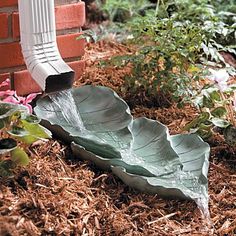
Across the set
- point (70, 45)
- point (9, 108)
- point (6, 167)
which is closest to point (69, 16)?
point (70, 45)

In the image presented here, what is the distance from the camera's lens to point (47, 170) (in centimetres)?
202

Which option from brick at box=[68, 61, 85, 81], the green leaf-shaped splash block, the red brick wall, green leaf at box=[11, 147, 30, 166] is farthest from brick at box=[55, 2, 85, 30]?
green leaf at box=[11, 147, 30, 166]

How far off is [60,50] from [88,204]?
81 cm

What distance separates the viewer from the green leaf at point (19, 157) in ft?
6.32

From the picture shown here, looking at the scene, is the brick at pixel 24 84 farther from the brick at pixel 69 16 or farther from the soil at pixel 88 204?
the soil at pixel 88 204

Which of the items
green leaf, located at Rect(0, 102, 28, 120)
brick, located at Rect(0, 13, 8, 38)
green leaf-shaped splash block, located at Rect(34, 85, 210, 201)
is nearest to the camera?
green leaf, located at Rect(0, 102, 28, 120)

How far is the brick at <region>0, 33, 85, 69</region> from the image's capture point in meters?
2.42

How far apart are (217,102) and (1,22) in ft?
2.64

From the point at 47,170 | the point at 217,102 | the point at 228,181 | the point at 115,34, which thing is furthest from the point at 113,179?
the point at 115,34

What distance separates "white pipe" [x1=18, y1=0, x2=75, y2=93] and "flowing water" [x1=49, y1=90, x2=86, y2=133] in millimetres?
27

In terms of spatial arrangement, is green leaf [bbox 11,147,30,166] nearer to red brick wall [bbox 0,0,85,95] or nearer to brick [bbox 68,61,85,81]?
red brick wall [bbox 0,0,85,95]

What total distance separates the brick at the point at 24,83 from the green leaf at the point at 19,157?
589 millimetres

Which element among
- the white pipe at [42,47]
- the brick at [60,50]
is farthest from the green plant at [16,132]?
the brick at [60,50]

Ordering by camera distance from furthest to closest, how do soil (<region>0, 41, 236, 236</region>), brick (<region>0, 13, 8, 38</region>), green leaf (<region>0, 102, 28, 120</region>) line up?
brick (<region>0, 13, 8, 38</region>)
green leaf (<region>0, 102, 28, 120</region>)
soil (<region>0, 41, 236, 236</region>)
